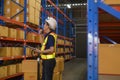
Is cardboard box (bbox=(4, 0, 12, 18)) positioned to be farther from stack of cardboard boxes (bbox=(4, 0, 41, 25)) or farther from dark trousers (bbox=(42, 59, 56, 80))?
dark trousers (bbox=(42, 59, 56, 80))

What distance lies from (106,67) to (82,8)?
18.9 meters

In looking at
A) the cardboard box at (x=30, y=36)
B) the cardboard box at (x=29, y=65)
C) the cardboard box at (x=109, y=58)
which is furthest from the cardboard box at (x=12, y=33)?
the cardboard box at (x=109, y=58)

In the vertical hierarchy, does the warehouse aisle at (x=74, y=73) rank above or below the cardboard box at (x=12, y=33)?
below

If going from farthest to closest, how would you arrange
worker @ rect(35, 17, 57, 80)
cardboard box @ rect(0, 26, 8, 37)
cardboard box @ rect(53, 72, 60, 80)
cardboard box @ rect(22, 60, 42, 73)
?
cardboard box @ rect(0, 26, 8, 37)
cardboard box @ rect(53, 72, 60, 80)
cardboard box @ rect(22, 60, 42, 73)
worker @ rect(35, 17, 57, 80)

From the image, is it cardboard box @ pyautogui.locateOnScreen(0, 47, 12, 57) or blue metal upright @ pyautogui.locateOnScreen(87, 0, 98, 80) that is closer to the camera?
blue metal upright @ pyautogui.locateOnScreen(87, 0, 98, 80)

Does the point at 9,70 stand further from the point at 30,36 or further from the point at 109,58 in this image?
the point at 109,58

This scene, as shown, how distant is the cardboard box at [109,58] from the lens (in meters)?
2.31

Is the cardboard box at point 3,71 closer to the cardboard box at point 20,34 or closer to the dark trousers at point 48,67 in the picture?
the cardboard box at point 20,34

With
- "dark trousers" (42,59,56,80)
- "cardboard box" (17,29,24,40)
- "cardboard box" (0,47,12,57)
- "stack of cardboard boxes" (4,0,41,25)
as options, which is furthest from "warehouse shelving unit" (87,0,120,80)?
"stack of cardboard boxes" (4,0,41,25)

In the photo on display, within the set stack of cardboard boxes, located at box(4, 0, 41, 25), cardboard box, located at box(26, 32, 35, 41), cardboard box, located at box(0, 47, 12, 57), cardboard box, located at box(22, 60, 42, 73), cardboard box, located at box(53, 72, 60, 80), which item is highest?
stack of cardboard boxes, located at box(4, 0, 41, 25)

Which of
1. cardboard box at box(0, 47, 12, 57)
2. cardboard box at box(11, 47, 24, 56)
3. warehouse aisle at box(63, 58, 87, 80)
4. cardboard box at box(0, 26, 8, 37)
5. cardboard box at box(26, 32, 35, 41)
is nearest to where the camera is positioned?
cardboard box at box(0, 26, 8, 37)

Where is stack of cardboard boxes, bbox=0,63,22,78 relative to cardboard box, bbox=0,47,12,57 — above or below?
below

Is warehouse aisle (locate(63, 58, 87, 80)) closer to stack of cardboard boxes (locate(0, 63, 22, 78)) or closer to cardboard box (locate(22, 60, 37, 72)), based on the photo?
stack of cardboard boxes (locate(0, 63, 22, 78))

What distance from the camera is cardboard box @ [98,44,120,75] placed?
2.31 meters
